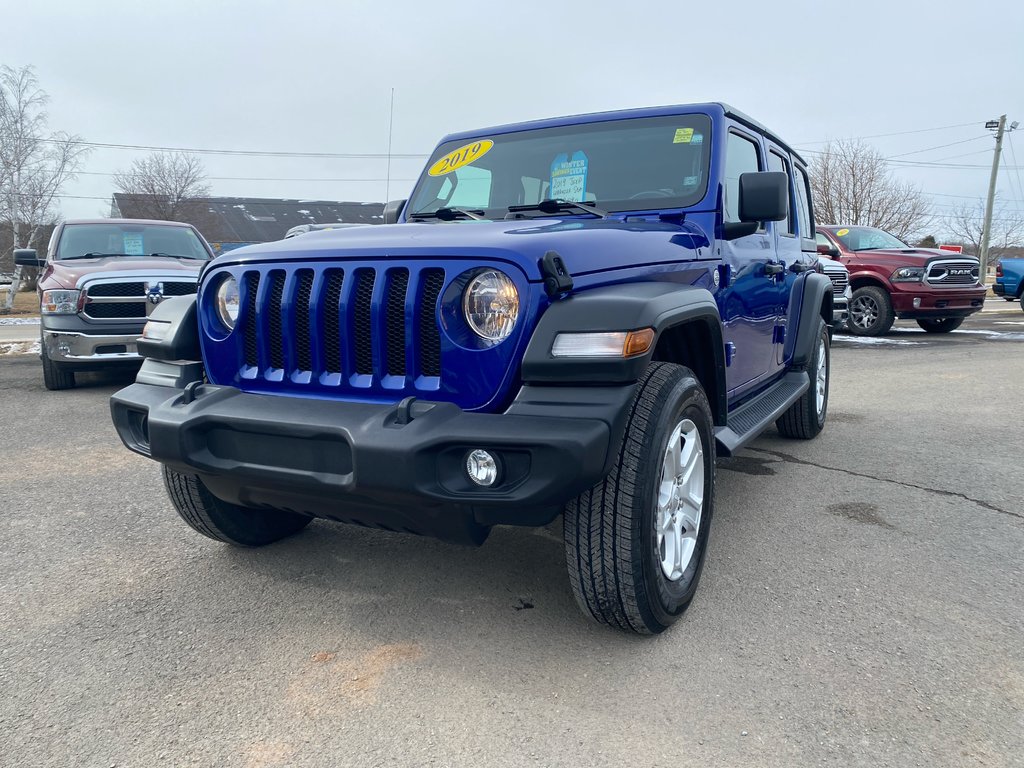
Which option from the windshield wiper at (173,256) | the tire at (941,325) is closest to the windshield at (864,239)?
the tire at (941,325)

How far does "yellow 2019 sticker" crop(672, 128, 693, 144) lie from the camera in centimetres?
359

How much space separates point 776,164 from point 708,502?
2672 millimetres

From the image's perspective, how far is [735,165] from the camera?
374 cm

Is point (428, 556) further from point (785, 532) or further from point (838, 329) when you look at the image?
point (838, 329)

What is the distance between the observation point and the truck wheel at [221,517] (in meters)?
3.05

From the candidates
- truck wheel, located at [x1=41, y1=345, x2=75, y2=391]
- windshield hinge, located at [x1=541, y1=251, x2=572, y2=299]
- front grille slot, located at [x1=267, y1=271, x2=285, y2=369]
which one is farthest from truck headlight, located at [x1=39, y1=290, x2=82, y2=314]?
windshield hinge, located at [x1=541, y1=251, x2=572, y2=299]

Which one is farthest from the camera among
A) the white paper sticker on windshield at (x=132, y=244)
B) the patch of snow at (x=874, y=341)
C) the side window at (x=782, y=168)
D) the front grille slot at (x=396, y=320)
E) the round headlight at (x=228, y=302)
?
the patch of snow at (x=874, y=341)

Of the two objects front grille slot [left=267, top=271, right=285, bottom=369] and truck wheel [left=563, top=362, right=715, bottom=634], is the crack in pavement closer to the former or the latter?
truck wheel [left=563, top=362, right=715, bottom=634]

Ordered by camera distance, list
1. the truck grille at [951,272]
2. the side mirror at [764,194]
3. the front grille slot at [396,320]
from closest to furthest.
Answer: the front grille slot at [396,320]
the side mirror at [764,194]
the truck grille at [951,272]

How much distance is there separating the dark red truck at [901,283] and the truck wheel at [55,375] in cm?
1006

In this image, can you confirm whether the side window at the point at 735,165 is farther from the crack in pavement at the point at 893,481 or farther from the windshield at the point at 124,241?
the windshield at the point at 124,241

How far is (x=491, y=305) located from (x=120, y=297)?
601 cm

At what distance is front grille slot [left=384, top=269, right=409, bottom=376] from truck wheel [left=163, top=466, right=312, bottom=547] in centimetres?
111

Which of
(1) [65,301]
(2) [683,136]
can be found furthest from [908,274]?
(1) [65,301]
